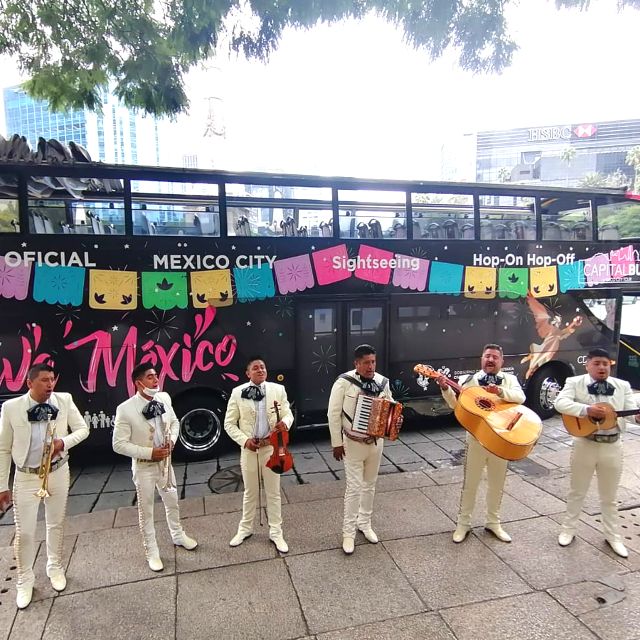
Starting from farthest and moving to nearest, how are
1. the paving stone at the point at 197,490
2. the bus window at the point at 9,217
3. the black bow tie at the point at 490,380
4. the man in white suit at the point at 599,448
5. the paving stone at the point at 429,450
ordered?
the paving stone at the point at 429,450
the bus window at the point at 9,217
the paving stone at the point at 197,490
the black bow tie at the point at 490,380
the man in white suit at the point at 599,448

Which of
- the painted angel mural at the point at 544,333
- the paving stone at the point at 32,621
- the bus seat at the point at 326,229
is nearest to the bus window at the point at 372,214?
the bus seat at the point at 326,229

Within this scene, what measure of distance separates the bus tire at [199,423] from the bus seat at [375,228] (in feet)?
10.9

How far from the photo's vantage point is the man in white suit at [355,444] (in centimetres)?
403

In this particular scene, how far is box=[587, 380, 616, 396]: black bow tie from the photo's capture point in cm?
397

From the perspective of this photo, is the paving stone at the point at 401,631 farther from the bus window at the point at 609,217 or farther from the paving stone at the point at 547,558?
the bus window at the point at 609,217

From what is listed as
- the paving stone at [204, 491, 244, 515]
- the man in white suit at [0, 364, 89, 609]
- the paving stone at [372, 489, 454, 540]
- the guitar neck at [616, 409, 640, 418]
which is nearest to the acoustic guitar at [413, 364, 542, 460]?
the guitar neck at [616, 409, 640, 418]

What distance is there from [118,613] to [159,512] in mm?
1565

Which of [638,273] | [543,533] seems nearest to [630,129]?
[638,273]

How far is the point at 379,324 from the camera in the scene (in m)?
7.07

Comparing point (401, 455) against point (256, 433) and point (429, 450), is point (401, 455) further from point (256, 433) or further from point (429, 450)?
point (256, 433)

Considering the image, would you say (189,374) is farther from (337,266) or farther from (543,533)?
(543,533)

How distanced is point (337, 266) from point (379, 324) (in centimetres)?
116

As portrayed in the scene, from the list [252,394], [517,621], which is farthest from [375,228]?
[517,621]

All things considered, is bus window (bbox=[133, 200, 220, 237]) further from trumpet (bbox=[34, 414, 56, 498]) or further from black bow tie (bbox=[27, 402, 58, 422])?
trumpet (bbox=[34, 414, 56, 498])
